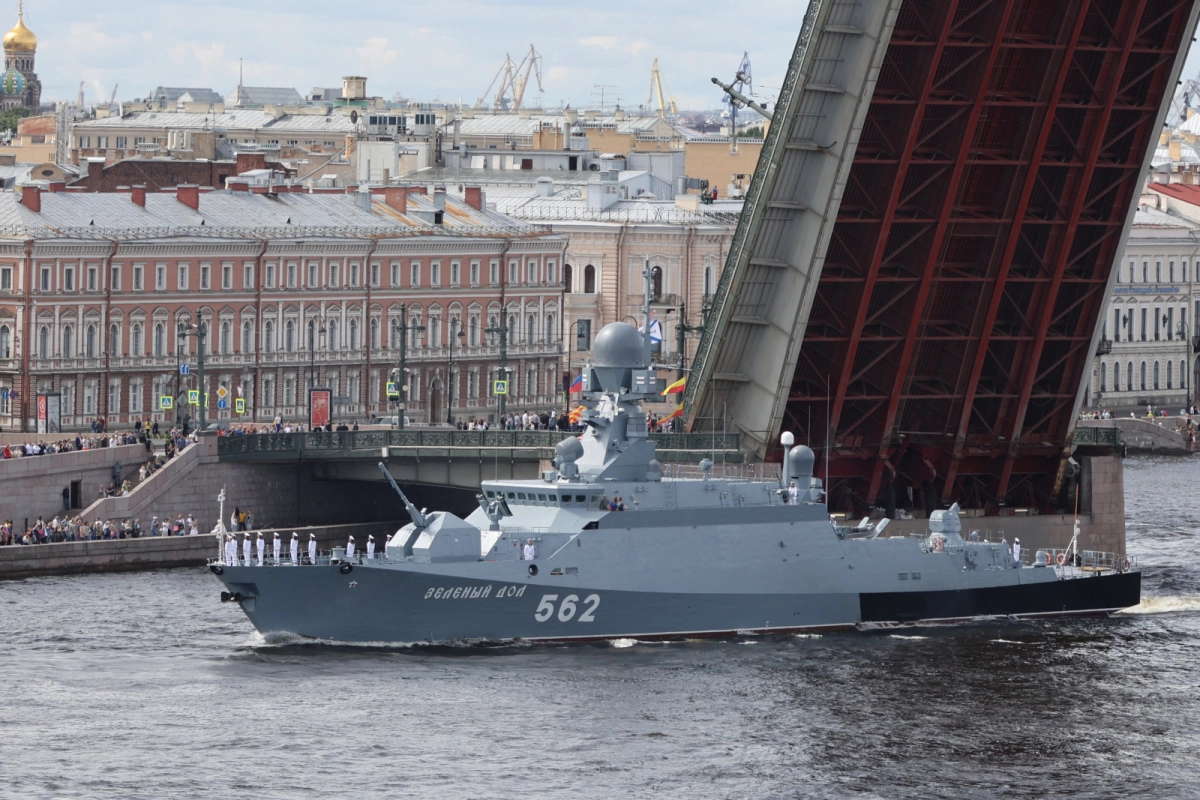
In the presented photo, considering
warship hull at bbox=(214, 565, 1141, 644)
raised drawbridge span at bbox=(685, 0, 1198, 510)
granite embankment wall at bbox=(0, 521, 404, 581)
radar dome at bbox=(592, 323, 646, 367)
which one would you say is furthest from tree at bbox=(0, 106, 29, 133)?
warship hull at bbox=(214, 565, 1141, 644)

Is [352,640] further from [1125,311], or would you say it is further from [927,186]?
[1125,311]

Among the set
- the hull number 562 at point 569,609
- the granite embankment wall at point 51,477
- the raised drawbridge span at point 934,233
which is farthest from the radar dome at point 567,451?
the granite embankment wall at point 51,477

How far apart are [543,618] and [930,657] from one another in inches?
213

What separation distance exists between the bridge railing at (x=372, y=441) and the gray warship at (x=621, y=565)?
23.6 ft

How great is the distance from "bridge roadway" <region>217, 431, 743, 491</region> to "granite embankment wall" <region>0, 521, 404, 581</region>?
1.91m

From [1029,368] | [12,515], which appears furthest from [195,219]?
[1029,368]

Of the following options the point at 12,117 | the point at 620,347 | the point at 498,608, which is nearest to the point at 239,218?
the point at 620,347

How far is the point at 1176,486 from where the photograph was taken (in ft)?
225

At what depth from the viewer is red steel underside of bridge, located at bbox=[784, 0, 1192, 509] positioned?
44.0 metres

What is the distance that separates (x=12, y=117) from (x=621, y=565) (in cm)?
11854

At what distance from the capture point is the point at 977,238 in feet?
153

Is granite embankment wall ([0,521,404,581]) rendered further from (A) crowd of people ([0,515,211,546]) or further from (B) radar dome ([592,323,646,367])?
(B) radar dome ([592,323,646,367])

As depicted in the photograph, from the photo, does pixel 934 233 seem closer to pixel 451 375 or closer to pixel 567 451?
pixel 567 451

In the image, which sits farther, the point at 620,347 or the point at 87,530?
the point at 87,530
